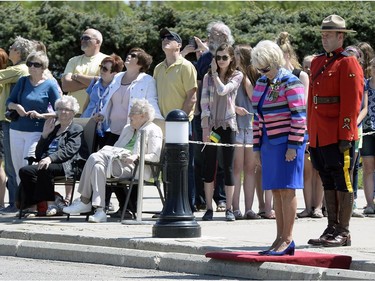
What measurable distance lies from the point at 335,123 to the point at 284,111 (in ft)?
2.45

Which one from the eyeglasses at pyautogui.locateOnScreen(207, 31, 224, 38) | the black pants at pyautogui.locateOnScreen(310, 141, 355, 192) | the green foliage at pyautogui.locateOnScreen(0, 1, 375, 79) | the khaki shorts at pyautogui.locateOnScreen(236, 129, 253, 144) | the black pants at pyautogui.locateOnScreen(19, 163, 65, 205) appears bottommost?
the black pants at pyautogui.locateOnScreen(19, 163, 65, 205)

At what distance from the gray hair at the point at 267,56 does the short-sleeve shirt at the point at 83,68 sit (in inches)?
215

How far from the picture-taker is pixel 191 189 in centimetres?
1402

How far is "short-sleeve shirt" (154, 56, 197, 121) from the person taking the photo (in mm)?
13648

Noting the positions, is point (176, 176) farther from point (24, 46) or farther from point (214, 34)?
point (24, 46)

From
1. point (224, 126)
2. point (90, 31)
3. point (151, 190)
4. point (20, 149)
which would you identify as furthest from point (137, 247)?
point (151, 190)

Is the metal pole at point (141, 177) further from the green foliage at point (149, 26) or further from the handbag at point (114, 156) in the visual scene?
the green foliage at point (149, 26)

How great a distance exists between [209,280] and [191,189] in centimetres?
475

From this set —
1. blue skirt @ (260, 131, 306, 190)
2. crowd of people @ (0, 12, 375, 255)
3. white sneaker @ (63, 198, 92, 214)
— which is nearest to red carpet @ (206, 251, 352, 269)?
blue skirt @ (260, 131, 306, 190)

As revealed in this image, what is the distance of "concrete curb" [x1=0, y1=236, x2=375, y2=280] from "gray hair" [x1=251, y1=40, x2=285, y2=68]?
1.81m

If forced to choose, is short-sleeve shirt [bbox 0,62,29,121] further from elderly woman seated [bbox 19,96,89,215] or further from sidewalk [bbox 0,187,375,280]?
sidewalk [bbox 0,187,375,280]

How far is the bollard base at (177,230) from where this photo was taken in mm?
10977

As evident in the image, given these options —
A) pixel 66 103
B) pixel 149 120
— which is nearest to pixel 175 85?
pixel 149 120

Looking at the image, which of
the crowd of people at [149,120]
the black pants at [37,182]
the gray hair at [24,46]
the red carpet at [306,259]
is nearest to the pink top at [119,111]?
the crowd of people at [149,120]
